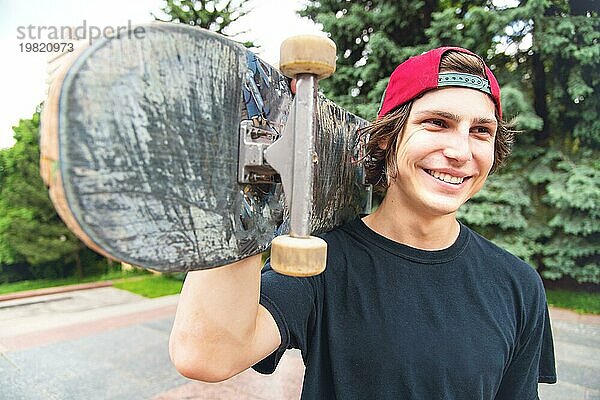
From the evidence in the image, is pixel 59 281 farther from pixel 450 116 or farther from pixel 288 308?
pixel 450 116

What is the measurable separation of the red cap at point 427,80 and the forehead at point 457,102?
1 centimetres

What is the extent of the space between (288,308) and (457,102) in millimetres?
631

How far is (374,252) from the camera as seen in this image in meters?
1.27

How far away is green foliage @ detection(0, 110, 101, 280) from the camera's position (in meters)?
10.4

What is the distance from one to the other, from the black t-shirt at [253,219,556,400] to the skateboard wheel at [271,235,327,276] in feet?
1.03

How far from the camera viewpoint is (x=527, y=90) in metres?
7.93

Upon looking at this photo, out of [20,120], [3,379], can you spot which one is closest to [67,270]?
[20,120]

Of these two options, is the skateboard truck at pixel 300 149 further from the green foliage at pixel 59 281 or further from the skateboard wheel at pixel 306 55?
the green foliage at pixel 59 281

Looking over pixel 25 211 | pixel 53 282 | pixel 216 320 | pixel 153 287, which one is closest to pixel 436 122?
pixel 216 320

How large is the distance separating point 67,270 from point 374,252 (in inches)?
482

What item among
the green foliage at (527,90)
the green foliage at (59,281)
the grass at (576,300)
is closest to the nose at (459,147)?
the green foliage at (527,90)

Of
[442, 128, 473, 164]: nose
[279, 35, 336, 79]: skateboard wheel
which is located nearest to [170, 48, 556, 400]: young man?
[442, 128, 473, 164]: nose

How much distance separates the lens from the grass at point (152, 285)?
30.6 feet

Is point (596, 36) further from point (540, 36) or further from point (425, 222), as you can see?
point (425, 222)
